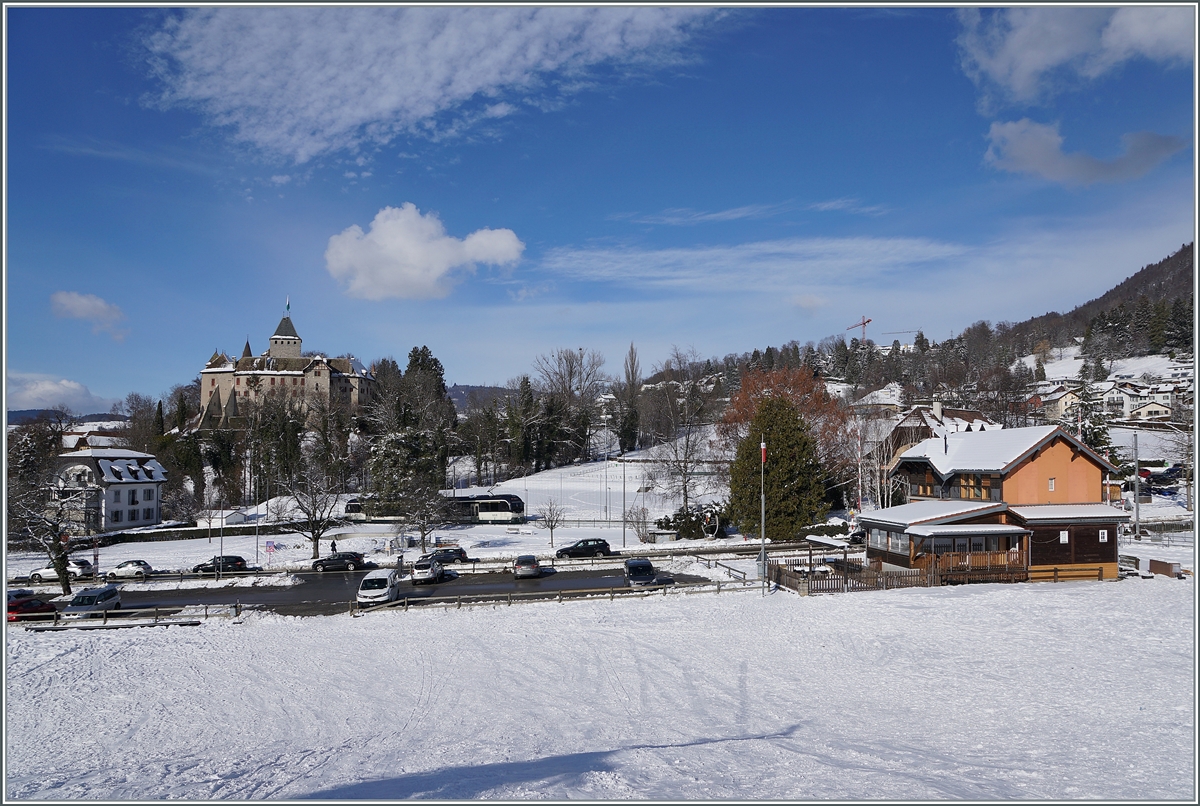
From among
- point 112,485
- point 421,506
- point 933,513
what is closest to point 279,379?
point 112,485

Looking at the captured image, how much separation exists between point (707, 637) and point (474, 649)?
8.70 metres

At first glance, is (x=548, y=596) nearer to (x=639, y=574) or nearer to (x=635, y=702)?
(x=639, y=574)

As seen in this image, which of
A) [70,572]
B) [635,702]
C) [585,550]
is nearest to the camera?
[635,702]

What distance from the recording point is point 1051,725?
16.7 metres

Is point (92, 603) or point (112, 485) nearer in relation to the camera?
point (92, 603)

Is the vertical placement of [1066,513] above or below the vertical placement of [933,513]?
below

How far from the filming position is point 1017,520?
35500 mm

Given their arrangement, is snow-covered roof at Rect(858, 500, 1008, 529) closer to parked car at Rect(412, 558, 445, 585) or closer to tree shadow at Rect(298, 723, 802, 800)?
parked car at Rect(412, 558, 445, 585)

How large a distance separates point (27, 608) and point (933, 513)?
42.9 m

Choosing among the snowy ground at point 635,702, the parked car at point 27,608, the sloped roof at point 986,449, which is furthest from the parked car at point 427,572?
the sloped roof at point 986,449

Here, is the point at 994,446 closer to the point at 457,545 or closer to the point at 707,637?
the point at 707,637

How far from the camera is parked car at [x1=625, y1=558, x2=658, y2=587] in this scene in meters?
34.2

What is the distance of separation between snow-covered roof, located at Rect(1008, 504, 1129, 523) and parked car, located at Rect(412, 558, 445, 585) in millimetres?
31010

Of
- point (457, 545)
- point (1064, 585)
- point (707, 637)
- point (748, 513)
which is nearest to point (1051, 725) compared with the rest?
point (707, 637)
